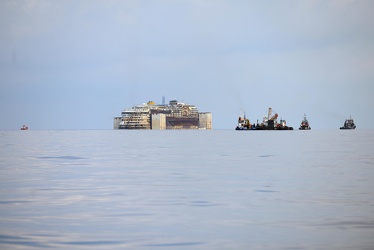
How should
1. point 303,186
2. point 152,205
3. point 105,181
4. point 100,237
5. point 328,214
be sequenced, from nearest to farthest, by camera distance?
point 100,237 → point 328,214 → point 152,205 → point 303,186 → point 105,181

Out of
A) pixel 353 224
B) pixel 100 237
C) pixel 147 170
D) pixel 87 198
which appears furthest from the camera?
pixel 147 170

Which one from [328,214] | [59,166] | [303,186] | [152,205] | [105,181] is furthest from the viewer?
[59,166]

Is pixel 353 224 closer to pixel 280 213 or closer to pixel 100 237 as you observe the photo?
pixel 280 213

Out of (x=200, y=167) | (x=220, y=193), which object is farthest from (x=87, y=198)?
(x=200, y=167)

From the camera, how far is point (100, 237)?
47.8 ft

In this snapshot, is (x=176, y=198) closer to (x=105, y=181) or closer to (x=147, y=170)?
(x=105, y=181)

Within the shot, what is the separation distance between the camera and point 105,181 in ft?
93.2

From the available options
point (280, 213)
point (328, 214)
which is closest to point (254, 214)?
point (280, 213)

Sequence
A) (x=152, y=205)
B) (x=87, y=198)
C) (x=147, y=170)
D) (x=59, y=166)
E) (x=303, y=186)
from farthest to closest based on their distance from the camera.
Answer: (x=59, y=166) < (x=147, y=170) < (x=303, y=186) < (x=87, y=198) < (x=152, y=205)

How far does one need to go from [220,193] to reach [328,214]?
5.92 meters

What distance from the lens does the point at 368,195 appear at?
22125mm

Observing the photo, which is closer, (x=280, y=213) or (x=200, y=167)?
(x=280, y=213)

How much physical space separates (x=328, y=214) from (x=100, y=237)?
6.46 metres

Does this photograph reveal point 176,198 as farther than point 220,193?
No
